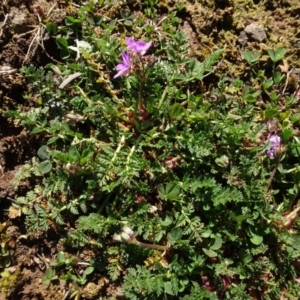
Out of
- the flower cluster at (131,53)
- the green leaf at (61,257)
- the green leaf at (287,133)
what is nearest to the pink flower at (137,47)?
the flower cluster at (131,53)

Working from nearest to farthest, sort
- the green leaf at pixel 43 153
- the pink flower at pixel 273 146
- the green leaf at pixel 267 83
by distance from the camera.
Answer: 1. the pink flower at pixel 273 146
2. the green leaf at pixel 43 153
3. the green leaf at pixel 267 83

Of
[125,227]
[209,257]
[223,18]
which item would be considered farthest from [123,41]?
[209,257]

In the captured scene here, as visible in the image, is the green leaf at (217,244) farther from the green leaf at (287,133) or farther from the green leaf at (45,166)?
the green leaf at (45,166)

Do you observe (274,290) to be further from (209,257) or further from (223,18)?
(223,18)

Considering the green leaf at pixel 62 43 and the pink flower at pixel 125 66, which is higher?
the pink flower at pixel 125 66

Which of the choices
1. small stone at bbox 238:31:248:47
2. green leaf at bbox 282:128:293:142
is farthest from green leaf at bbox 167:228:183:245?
small stone at bbox 238:31:248:47

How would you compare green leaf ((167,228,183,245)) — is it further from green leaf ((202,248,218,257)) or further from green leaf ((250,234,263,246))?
green leaf ((250,234,263,246))
